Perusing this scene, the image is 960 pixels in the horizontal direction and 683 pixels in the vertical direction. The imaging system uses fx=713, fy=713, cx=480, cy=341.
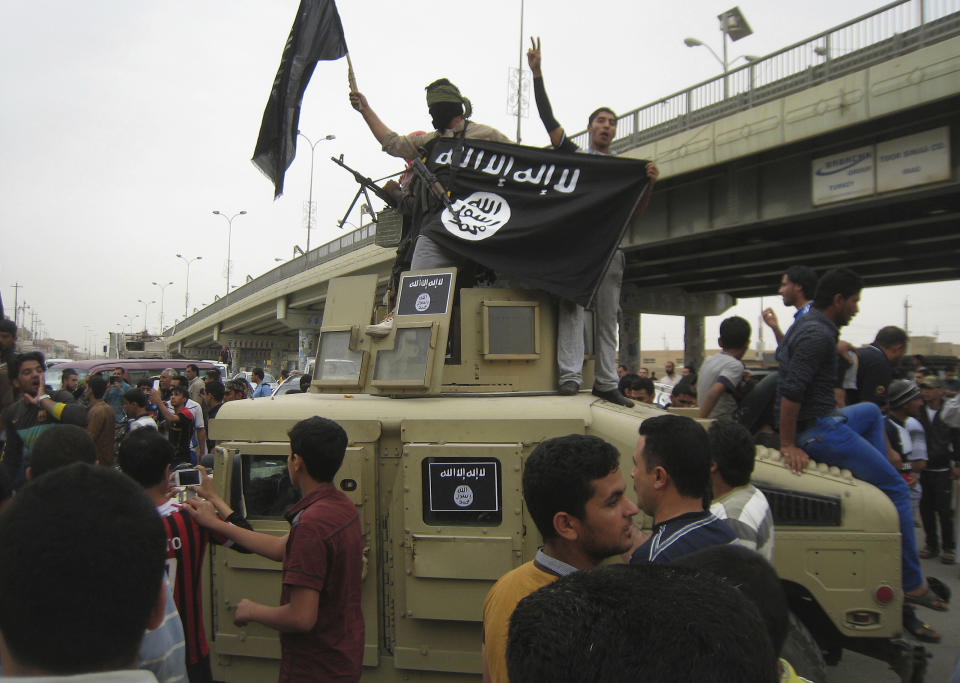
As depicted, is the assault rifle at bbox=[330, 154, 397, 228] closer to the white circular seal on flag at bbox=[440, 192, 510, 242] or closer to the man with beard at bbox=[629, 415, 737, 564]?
the white circular seal on flag at bbox=[440, 192, 510, 242]

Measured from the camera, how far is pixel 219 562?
4.07 m

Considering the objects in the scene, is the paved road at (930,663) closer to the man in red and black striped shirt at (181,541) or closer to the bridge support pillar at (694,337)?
the man in red and black striped shirt at (181,541)

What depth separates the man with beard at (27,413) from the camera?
5.08m

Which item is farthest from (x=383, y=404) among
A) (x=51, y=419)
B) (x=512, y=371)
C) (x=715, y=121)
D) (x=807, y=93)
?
(x=715, y=121)

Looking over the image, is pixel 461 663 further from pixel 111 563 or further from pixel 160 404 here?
pixel 160 404

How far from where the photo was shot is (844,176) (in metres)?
12.7

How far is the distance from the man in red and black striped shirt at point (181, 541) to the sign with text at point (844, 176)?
12593mm

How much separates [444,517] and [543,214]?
2218 millimetres

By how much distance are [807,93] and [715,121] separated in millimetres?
2015

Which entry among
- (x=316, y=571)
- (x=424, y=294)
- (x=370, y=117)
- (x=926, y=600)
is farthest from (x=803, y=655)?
(x=370, y=117)

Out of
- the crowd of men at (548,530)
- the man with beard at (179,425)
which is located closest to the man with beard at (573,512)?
the crowd of men at (548,530)

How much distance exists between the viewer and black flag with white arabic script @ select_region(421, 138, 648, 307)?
473cm

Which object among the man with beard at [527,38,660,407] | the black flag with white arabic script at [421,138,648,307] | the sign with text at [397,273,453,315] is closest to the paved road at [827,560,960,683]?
the man with beard at [527,38,660,407]

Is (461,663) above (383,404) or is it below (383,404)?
below
